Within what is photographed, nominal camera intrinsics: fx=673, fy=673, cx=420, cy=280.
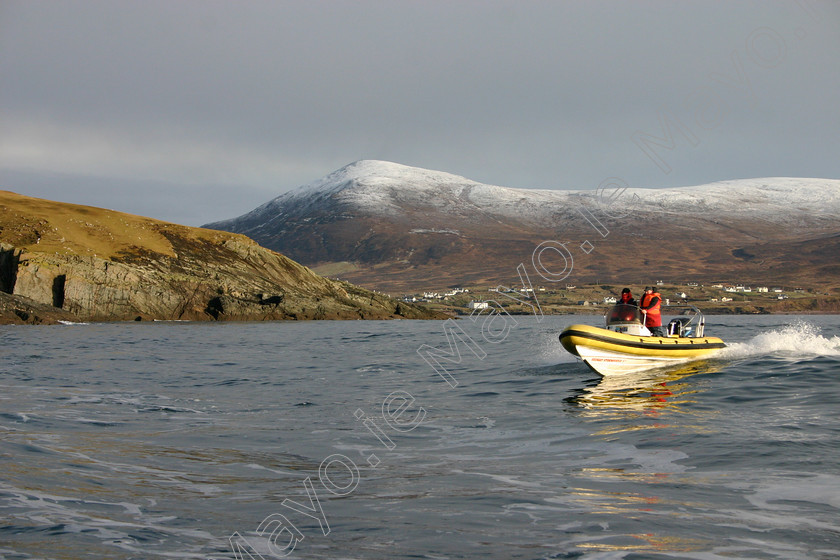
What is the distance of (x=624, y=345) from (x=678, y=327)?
3.81 m

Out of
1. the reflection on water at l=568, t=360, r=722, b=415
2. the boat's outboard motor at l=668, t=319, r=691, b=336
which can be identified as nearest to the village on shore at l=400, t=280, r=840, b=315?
the boat's outboard motor at l=668, t=319, r=691, b=336

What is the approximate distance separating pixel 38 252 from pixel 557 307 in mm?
87783

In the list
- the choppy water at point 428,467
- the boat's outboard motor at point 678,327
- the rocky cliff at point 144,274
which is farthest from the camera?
the rocky cliff at point 144,274

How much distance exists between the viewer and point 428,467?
10117 millimetres

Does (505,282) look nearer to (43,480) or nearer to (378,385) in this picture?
(378,385)

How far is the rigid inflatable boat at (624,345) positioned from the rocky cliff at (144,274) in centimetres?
4632

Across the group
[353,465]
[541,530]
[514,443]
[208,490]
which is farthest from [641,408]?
[208,490]

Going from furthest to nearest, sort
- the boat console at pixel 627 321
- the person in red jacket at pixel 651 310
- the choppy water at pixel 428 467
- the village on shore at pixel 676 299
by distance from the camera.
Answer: the village on shore at pixel 676 299 < the person in red jacket at pixel 651 310 < the boat console at pixel 627 321 < the choppy water at pixel 428 467

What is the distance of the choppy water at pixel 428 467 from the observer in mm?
6754

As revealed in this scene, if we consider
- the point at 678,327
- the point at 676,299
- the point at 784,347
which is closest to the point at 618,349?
the point at 678,327

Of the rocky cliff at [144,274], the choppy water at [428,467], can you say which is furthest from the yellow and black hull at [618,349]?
the rocky cliff at [144,274]

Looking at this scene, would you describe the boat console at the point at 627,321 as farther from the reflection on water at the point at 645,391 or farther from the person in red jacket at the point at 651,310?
the reflection on water at the point at 645,391

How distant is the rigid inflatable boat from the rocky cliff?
4632cm

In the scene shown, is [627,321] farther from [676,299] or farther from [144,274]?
[676,299]
